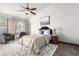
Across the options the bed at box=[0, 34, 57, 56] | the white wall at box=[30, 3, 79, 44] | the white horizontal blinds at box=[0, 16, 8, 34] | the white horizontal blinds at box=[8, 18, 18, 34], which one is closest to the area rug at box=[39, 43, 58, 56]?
the bed at box=[0, 34, 57, 56]

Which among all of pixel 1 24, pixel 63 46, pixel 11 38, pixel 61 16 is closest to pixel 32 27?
pixel 11 38

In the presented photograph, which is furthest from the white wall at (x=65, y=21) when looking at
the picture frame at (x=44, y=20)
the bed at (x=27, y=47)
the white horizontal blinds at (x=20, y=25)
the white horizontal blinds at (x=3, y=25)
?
the white horizontal blinds at (x=3, y=25)

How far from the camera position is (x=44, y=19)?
1891 mm

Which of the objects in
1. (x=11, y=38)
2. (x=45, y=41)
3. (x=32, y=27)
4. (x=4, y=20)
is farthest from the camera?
(x=45, y=41)

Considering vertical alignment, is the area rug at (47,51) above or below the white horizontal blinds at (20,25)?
below

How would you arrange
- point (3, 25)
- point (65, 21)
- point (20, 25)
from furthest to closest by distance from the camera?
1. point (65, 21)
2. point (20, 25)
3. point (3, 25)

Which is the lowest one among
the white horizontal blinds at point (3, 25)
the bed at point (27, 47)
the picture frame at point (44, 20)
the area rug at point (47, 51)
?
the area rug at point (47, 51)

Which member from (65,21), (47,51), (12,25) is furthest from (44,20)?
(47,51)

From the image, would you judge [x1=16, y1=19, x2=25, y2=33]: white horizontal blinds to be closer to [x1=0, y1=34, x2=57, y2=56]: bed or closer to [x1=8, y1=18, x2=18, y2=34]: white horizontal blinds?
[x1=8, y1=18, x2=18, y2=34]: white horizontal blinds

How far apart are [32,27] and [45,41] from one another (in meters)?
1.44

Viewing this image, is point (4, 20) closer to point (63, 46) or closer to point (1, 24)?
point (1, 24)

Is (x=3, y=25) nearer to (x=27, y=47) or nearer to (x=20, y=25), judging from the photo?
(x=20, y=25)

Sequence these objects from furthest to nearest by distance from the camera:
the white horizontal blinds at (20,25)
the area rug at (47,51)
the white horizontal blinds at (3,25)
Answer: the area rug at (47,51)
the white horizontal blinds at (20,25)
the white horizontal blinds at (3,25)

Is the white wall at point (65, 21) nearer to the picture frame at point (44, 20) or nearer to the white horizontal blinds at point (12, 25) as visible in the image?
the picture frame at point (44, 20)
